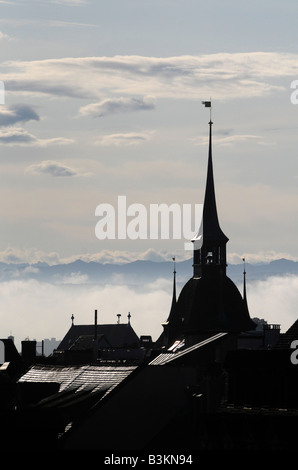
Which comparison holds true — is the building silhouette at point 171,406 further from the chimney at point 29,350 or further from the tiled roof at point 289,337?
the chimney at point 29,350

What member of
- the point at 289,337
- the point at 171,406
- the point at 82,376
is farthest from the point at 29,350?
the point at 171,406

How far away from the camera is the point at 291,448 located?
69062mm

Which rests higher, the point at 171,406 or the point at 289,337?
the point at 289,337

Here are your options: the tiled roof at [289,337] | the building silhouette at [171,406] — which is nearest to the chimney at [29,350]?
the building silhouette at [171,406]

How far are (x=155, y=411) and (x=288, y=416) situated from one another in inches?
430

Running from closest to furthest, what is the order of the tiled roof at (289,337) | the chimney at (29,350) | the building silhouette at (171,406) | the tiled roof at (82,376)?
the building silhouette at (171,406) → the tiled roof at (82,376) → the tiled roof at (289,337) → the chimney at (29,350)

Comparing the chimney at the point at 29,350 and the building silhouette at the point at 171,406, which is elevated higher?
the chimney at the point at 29,350

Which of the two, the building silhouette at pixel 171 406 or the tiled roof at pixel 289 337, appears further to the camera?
the tiled roof at pixel 289 337

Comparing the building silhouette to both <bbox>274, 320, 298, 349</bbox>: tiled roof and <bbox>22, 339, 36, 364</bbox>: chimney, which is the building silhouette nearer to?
<bbox>274, 320, 298, 349</bbox>: tiled roof

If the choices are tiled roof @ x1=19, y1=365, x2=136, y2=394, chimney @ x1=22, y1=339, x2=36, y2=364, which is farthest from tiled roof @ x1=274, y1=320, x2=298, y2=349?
chimney @ x1=22, y1=339, x2=36, y2=364

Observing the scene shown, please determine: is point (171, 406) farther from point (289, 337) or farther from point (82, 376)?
point (82, 376)
